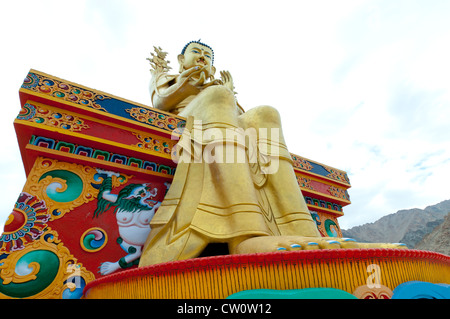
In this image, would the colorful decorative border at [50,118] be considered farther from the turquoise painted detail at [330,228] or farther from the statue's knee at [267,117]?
the turquoise painted detail at [330,228]

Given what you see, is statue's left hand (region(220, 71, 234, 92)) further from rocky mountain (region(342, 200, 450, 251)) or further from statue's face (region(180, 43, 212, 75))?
rocky mountain (region(342, 200, 450, 251))

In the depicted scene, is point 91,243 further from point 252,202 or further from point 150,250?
point 252,202

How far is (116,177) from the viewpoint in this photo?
2.16 m

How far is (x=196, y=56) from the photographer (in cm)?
359

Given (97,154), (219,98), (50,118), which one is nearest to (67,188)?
(97,154)

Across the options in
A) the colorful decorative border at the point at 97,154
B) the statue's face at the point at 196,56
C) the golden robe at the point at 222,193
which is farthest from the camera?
the statue's face at the point at 196,56

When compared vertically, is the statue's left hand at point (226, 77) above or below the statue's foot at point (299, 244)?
above

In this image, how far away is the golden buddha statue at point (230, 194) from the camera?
1.57 meters

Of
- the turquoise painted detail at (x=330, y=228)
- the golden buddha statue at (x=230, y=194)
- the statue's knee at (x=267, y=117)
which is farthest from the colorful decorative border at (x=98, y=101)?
the turquoise painted detail at (x=330, y=228)

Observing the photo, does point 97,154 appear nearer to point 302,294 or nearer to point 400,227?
point 302,294

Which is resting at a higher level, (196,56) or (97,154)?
(196,56)

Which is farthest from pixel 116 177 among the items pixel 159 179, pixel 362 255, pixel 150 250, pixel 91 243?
pixel 362 255

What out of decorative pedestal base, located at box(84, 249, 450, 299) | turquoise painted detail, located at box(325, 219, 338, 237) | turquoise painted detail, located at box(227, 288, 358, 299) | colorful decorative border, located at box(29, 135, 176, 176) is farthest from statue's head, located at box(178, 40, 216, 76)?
turquoise painted detail, located at box(227, 288, 358, 299)
